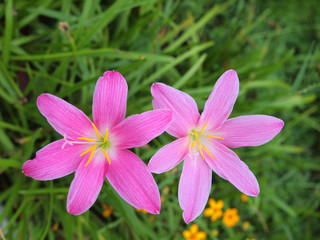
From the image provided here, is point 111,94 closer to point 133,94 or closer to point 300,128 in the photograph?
point 133,94

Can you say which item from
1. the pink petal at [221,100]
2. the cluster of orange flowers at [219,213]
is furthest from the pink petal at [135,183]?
the cluster of orange flowers at [219,213]

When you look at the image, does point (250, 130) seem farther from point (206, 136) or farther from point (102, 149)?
point (102, 149)

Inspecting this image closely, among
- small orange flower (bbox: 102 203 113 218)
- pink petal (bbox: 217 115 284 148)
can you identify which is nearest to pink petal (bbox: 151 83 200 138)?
pink petal (bbox: 217 115 284 148)

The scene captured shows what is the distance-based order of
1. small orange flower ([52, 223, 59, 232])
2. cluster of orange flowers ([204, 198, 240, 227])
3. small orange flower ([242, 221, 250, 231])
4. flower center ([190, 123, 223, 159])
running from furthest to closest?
small orange flower ([242, 221, 250, 231])
cluster of orange flowers ([204, 198, 240, 227])
small orange flower ([52, 223, 59, 232])
flower center ([190, 123, 223, 159])

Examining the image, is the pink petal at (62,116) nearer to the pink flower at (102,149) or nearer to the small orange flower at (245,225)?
the pink flower at (102,149)

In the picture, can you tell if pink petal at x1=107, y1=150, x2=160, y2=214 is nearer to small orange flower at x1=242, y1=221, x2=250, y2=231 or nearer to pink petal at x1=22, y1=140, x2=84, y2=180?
pink petal at x1=22, y1=140, x2=84, y2=180

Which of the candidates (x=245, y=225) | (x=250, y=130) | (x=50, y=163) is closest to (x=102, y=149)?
(x=50, y=163)
